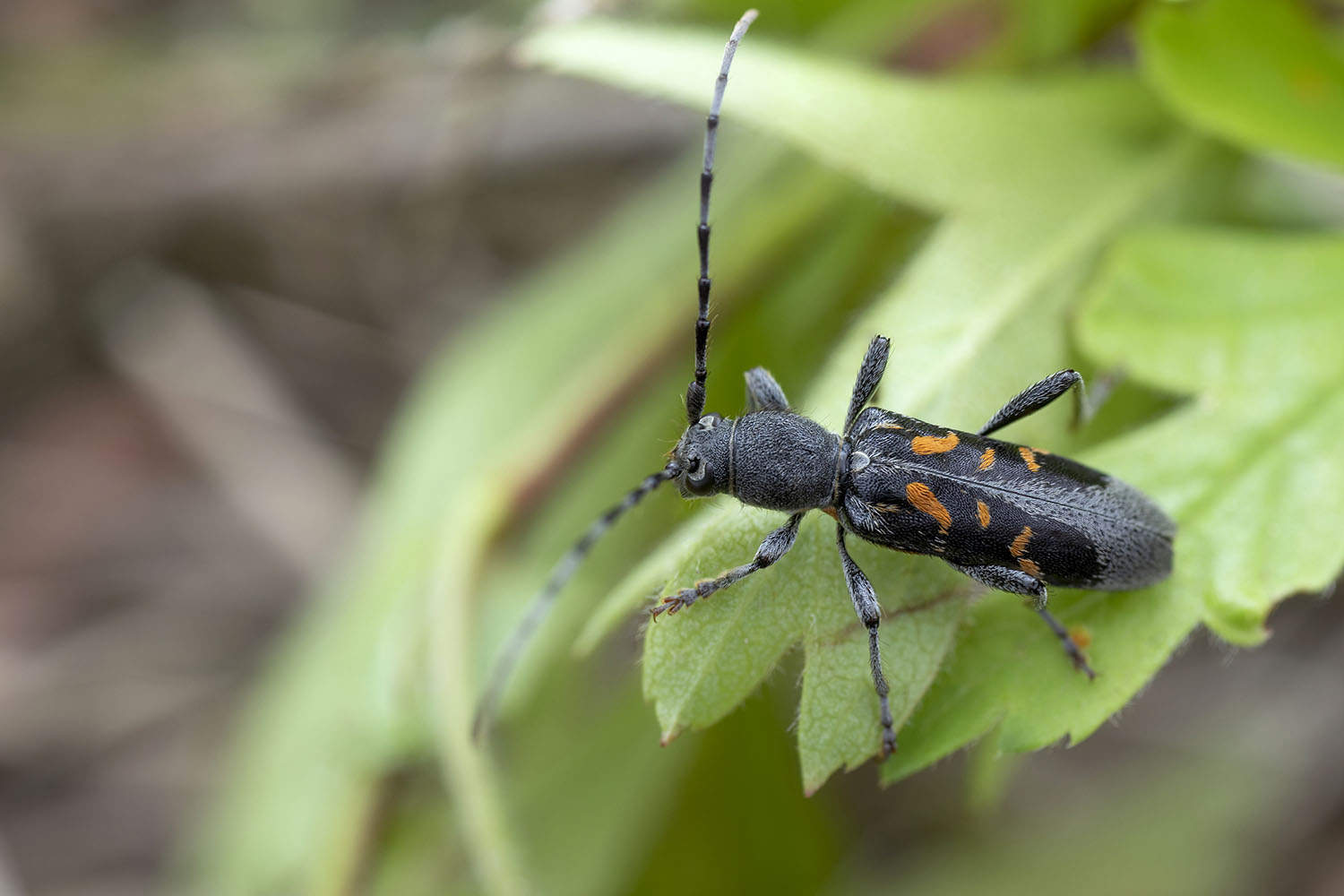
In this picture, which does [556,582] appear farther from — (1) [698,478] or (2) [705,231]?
(2) [705,231]

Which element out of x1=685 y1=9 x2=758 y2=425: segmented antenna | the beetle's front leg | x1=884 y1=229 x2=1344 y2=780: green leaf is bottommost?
x1=884 y1=229 x2=1344 y2=780: green leaf

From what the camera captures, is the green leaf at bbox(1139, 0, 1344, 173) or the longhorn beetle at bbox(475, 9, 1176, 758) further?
the green leaf at bbox(1139, 0, 1344, 173)

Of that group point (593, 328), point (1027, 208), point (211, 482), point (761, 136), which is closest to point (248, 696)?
point (211, 482)

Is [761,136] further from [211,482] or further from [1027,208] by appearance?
[211,482]

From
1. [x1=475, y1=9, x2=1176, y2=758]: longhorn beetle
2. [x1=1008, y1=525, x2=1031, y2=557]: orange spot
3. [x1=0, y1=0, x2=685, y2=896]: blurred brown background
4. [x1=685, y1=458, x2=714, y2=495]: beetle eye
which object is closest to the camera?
[x1=475, y1=9, x2=1176, y2=758]: longhorn beetle

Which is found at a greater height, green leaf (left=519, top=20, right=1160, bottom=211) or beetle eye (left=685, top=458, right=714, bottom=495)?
green leaf (left=519, top=20, right=1160, bottom=211)

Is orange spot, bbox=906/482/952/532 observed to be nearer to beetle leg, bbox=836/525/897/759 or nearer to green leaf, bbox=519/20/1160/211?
beetle leg, bbox=836/525/897/759

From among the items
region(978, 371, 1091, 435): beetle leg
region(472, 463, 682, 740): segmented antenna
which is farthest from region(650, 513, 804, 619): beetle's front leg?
region(978, 371, 1091, 435): beetle leg
